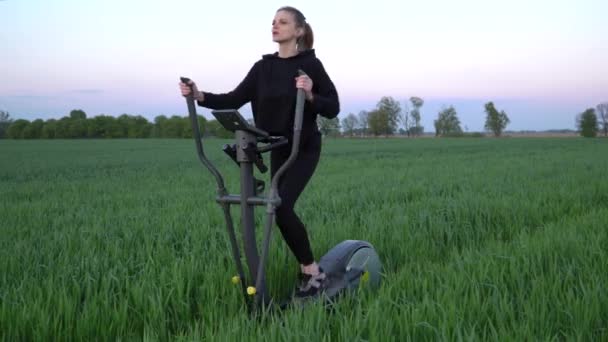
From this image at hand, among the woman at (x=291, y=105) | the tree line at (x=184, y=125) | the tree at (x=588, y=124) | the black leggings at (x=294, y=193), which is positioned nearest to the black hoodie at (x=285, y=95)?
the woman at (x=291, y=105)

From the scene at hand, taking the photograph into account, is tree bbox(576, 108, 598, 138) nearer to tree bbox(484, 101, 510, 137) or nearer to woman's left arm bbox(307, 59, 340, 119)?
tree bbox(484, 101, 510, 137)

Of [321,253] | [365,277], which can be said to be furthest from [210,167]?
[321,253]

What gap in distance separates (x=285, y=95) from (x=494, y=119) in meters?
107

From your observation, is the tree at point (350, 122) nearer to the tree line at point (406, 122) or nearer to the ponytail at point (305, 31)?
the tree line at point (406, 122)

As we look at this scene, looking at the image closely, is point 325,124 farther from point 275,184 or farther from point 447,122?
point 447,122

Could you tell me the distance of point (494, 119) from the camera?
4035 inches

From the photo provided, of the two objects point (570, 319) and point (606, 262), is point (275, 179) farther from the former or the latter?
point (606, 262)

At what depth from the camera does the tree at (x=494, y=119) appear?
102m

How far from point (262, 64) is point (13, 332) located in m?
2.02

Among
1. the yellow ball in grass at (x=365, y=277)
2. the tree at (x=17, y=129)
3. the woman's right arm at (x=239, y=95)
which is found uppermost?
the tree at (x=17, y=129)

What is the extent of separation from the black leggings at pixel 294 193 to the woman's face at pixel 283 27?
0.65 m

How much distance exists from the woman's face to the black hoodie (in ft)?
0.44

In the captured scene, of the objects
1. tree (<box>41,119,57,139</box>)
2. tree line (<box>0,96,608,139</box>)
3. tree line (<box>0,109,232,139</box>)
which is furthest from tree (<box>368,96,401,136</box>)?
tree (<box>41,119,57,139</box>)

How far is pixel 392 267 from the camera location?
12.9 ft
